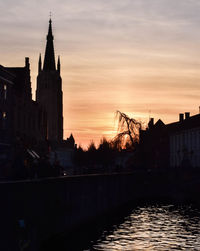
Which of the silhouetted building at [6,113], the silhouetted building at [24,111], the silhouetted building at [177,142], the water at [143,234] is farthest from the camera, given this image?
the silhouetted building at [177,142]

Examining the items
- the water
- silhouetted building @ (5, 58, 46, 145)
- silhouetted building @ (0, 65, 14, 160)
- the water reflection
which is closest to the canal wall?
the water

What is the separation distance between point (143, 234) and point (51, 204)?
311 inches

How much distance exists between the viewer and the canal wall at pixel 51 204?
22.8 m

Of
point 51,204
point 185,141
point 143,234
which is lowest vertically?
Result: point 143,234

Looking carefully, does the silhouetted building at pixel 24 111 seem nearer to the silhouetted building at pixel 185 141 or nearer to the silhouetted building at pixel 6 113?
the silhouetted building at pixel 6 113

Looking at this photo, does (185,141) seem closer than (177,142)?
Yes

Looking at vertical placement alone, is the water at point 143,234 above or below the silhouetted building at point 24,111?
below

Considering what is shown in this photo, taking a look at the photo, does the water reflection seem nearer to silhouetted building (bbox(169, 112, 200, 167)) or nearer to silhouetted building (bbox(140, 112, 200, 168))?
silhouetted building (bbox(169, 112, 200, 167))

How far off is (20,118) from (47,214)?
126 ft

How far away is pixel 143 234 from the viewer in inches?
1411

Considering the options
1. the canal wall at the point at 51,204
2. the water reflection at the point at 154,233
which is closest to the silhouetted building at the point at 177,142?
the canal wall at the point at 51,204

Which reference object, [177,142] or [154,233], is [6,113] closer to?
[154,233]

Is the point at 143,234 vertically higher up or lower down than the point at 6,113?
lower down

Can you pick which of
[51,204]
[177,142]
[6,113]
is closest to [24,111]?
[6,113]
